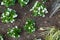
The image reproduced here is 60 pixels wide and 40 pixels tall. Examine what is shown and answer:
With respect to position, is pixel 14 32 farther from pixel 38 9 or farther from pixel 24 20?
pixel 38 9

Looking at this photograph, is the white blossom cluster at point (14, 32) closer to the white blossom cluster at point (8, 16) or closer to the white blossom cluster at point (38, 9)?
the white blossom cluster at point (8, 16)

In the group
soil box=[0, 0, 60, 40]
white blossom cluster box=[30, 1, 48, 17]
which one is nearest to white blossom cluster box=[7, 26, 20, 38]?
A: soil box=[0, 0, 60, 40]

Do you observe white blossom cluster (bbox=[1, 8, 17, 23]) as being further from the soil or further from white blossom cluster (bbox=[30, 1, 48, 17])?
white blossom cluster (bbox=[30, 1, 48, 17])

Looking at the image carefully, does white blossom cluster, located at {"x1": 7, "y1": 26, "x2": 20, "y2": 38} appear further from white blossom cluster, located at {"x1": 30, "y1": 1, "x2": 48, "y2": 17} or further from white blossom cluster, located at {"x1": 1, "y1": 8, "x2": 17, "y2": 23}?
white blossom cluster, located at {"x1": 30, "y1": 1, "x2": 48, "y2": 17}

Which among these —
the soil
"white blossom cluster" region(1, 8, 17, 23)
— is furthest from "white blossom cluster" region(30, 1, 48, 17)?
"white blossom cluster" region(1, 8, 17, 23)

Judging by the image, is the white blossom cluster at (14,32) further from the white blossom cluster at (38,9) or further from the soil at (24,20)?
the white blossom cluster at (38,9)

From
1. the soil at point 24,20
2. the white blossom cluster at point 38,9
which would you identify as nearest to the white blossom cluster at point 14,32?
the soil at point 24,20

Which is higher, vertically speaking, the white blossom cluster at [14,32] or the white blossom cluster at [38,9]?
the white blossom cluster at [38,9]

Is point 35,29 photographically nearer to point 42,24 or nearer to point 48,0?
point 42,24

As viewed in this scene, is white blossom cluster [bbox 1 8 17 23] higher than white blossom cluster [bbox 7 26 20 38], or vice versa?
white blossom cluster [bbox 1 8 17 23]

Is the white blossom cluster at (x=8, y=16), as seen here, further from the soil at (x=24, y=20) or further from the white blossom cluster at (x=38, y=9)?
the white blossom cluster at (x=38, y=9)

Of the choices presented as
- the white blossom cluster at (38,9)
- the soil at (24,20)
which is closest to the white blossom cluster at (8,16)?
the soil at (24,20)
